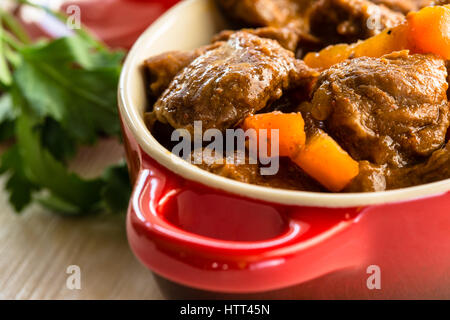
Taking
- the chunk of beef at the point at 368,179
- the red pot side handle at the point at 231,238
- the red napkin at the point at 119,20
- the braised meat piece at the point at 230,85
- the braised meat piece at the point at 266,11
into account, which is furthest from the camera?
the red napkin at the point at 119,20

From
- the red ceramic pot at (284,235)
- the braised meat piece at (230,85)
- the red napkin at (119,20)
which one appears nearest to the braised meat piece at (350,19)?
the braised meat piece at (230,85)

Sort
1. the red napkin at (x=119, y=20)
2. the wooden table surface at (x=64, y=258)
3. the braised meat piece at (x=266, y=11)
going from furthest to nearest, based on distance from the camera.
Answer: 1. the red napkin at (x=119, y=20)
2. the braised meat piece at (x=266, y=11)
3. the wooden table surface at (x=64, y=258)

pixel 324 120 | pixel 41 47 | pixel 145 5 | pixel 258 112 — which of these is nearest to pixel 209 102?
pixel 258 112

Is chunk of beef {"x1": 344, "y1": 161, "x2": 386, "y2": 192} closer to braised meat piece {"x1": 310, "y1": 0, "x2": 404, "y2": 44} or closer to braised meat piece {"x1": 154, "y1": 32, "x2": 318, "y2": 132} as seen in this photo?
braised meat piece {"x1": 154, "y1": 32, "x2": 318, "y2": 132}

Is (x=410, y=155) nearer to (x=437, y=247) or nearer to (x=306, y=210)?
(x=437, y=247)

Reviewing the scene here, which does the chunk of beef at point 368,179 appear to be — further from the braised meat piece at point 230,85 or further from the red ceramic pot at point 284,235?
the braised meat piece at point 230,85

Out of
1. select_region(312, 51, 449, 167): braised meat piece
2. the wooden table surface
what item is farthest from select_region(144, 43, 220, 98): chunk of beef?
the wooden table surface

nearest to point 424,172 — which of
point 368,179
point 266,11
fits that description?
point 368,179
